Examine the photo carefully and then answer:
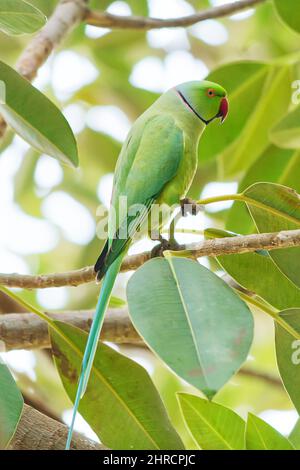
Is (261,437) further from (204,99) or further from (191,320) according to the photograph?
(204,99)

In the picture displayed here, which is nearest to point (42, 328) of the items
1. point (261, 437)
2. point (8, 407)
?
point (8, 407)

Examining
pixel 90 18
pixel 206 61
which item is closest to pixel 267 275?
pixel 90 18

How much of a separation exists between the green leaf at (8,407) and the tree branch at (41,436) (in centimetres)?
15

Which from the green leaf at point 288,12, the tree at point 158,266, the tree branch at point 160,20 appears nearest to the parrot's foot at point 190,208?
the tree at point 158,266

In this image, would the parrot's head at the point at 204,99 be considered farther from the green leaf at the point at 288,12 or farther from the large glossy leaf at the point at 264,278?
the large glossy leaf at the point at 264,278

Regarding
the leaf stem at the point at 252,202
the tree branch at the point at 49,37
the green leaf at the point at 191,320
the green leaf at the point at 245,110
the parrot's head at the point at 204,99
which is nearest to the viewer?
the green leaf at the point at 191,320

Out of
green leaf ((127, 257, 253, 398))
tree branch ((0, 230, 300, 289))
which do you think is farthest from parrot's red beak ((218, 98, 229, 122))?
green leaf ((127, 257, 253, 398))

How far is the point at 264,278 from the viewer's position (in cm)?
193

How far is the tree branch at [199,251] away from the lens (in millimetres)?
1656

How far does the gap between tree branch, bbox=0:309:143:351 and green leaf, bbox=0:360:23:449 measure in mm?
461

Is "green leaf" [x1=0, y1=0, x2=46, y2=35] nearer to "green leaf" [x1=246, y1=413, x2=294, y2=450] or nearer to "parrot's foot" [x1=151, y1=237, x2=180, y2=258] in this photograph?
"parrot's foot" [x1=151, y1=237, x2=180, y2=258]

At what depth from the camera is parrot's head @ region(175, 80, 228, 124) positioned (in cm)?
251

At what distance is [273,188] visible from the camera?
72.7 inches

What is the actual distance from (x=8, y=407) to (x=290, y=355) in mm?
636
